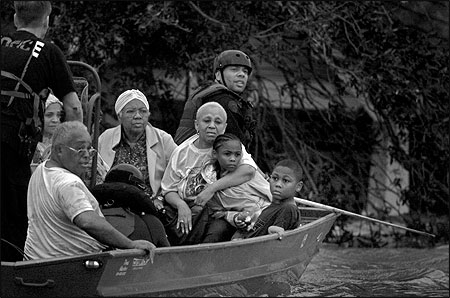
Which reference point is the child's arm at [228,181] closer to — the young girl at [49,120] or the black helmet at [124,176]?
the black helmet at [124,176]

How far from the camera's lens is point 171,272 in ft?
19.5

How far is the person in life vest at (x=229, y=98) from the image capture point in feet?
24.7

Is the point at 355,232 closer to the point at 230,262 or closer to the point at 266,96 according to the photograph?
the point at 266,96

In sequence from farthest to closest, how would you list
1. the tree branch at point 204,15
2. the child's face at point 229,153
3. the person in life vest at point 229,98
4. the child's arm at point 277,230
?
the tree branch at point 204,15 → the person in life vest at point 229,98 → the child's face at point 229,153 → the child's arm at point 277,230

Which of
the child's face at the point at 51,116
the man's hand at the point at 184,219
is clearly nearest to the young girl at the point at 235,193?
the man's hand at the point at 184,219

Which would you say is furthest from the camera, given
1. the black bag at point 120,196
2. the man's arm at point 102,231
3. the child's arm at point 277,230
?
the child's arm at point 277,230

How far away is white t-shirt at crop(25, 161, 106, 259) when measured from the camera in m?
5.52

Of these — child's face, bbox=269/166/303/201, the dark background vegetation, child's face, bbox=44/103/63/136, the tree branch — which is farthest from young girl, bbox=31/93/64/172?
the tree branch

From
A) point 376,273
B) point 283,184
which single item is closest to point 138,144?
point 283,184

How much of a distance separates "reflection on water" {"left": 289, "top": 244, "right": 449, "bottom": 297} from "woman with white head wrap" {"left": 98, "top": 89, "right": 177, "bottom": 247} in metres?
1.39

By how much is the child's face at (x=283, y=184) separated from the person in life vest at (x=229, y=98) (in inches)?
20.9

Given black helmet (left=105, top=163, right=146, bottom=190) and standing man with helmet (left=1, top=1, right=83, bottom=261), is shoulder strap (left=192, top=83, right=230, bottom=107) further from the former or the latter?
standing man with helmet (left=1, top=1, right=83, bottom=261)

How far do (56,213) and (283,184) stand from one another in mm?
1991

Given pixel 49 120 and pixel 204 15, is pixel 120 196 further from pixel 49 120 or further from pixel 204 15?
pixel 204 15
